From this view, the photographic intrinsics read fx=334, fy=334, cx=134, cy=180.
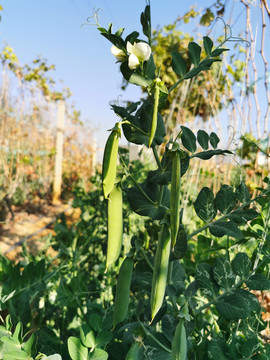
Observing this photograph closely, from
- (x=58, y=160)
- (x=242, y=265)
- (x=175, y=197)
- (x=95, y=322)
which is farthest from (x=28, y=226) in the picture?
(x=175, y=197)

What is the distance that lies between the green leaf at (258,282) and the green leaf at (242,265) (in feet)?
0.04

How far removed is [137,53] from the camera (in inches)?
18.7

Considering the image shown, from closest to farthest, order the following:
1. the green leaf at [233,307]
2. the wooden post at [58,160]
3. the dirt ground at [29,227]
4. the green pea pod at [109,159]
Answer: the green pea pod at [109,159], the green leaf at [233,307], the dirt ground at [29,227], the wooden post at [58,160]

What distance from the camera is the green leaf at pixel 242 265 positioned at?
2.00 feet

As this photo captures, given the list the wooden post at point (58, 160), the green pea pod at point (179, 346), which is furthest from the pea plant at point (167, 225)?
the wooden post at point (58, 160)

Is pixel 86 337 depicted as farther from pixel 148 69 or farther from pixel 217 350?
pixel 148 69

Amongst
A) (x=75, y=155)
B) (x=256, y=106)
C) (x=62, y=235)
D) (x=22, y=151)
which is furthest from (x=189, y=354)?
(x=75, y=155)

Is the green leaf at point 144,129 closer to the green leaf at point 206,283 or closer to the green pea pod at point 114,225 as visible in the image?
the green pea pod at point 114,225

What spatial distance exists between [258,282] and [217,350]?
14cm

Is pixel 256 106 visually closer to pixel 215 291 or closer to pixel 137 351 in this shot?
pixel 215 291

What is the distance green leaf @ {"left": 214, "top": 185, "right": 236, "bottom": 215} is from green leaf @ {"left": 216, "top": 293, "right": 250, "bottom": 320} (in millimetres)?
151

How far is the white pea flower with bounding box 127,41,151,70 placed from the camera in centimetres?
46

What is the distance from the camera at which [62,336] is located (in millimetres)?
989

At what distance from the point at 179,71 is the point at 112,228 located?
11.4 inches
